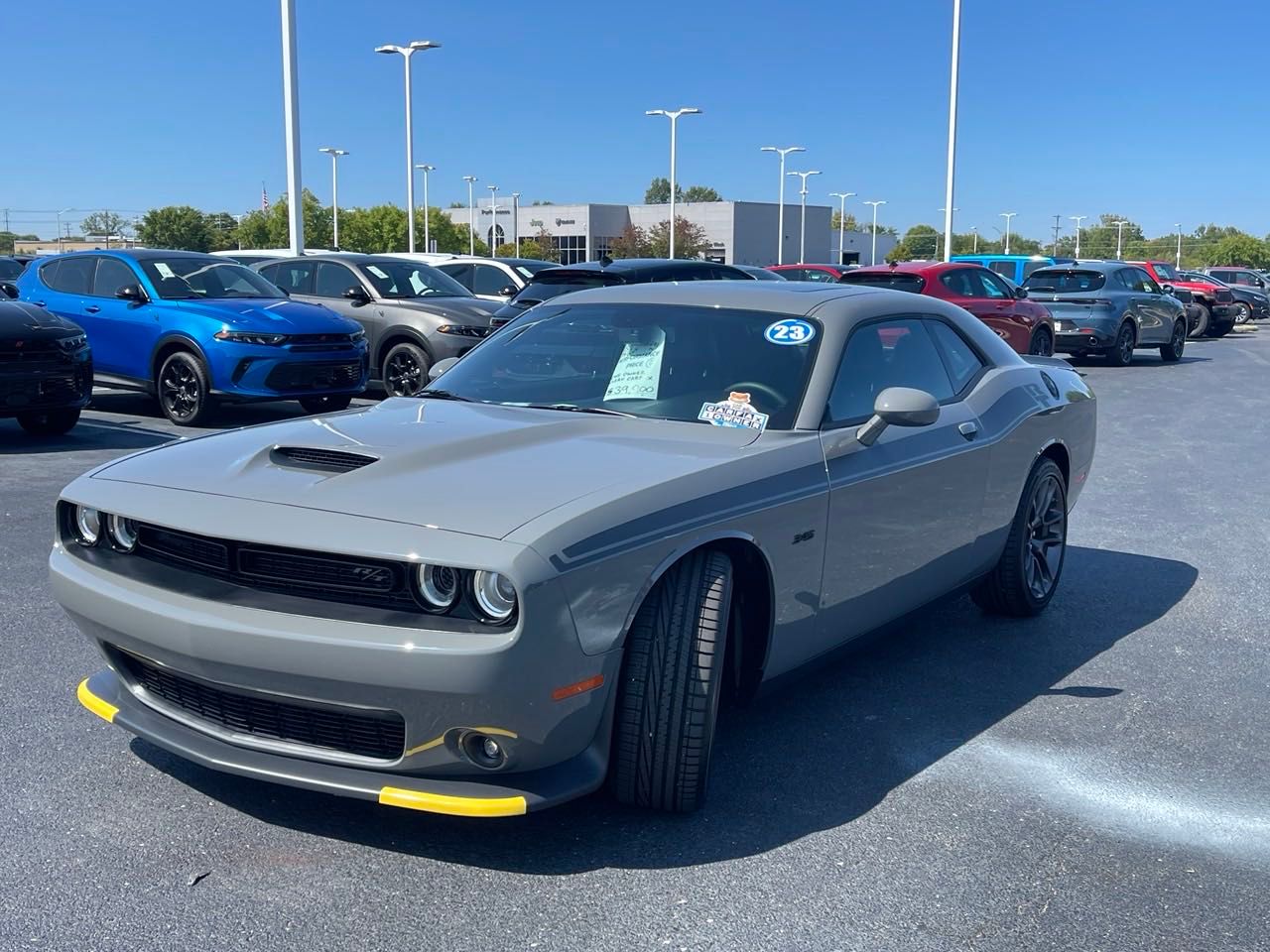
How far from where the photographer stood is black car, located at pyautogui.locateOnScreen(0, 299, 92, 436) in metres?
9.29

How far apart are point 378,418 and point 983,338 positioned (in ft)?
8.88

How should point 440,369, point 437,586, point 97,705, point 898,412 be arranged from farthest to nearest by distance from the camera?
point 440,369 < point 898,412 < point 97,705 < point 437,586

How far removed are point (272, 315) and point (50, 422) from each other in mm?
2043

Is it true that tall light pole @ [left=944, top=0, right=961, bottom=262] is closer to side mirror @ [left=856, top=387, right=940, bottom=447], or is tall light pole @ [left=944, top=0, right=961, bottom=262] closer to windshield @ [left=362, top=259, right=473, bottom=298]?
windshield @ [left=362, top=259, right=473, bottom=298]

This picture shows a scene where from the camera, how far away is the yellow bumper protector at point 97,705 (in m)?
3.43

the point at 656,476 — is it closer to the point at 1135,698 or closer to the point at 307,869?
the point at 307,869

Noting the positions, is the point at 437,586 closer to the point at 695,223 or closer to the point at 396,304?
the point at 396,304

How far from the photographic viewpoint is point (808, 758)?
12.8 feet

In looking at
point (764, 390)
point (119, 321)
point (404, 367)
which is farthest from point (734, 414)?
point (404, 367)

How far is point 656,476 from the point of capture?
3385mm

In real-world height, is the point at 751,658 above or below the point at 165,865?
above

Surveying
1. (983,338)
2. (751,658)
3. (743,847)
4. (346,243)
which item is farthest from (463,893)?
(346,243)

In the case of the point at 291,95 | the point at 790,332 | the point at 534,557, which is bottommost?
the point at 534,557

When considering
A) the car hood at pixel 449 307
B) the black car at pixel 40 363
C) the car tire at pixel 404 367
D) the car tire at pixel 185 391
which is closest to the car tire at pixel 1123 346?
the car hood at pixel 449 307
